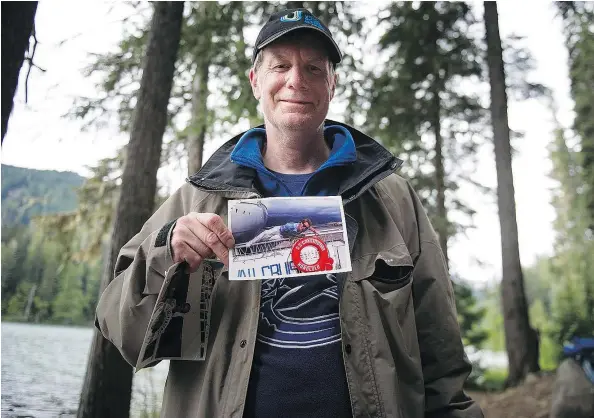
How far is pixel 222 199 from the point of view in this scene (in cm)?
202

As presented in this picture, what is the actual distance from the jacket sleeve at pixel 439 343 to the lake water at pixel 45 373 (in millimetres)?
3656

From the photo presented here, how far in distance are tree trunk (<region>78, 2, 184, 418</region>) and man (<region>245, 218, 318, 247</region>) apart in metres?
2.99

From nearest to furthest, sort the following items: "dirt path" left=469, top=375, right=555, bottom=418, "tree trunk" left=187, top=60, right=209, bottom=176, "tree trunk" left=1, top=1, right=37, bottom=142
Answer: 1. "tree trunk" left=1, top=1, right=37, bottom=142
2. "dirt path" left=469, top=375, right=555, bottom=418
3. "tree trunk" left=187, top=60, right=209, bottom=176

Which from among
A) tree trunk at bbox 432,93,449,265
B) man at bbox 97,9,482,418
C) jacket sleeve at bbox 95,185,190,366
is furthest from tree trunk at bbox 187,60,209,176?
tree trunk at bbox 432,93,449,265

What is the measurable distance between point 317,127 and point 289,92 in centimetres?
23

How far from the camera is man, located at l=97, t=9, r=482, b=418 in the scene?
5.43ft

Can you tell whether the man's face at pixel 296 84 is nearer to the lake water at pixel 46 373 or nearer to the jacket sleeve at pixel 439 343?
the jacket sleeve at pixel 439 343

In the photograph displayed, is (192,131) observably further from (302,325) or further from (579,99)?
(579,99)

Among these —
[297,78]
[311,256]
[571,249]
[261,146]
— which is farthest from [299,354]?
[571,249]

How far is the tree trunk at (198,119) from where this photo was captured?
277 inches

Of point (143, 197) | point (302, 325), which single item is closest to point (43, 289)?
point (143, 197)

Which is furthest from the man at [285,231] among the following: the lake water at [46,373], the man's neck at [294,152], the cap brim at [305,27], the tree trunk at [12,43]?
the lake water at [46,373]

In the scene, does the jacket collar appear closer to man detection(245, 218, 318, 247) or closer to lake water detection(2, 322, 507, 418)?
man detection(245, 218, 318, 247)

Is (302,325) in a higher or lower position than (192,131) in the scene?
lower
